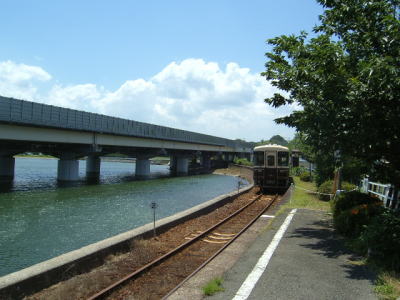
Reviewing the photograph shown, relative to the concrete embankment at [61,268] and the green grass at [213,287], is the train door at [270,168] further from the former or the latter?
the green grass at [213,287]

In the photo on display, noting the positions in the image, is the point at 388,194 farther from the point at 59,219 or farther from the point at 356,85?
the point at 59,219

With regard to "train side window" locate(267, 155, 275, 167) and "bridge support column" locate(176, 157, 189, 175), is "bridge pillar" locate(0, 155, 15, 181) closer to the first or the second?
→ "train side window" locate(267, 155, 275, 167)

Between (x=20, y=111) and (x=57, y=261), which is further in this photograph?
(x=20, y=111)

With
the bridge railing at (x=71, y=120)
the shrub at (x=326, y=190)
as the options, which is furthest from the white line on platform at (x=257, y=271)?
the bridge railing at (x=71, y=120)

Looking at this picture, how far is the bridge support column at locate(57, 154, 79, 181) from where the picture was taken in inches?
1586

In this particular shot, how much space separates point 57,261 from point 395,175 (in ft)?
27.7

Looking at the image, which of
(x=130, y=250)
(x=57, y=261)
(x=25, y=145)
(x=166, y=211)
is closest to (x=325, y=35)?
(x=130, y=250)

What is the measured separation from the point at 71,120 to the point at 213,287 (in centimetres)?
2928

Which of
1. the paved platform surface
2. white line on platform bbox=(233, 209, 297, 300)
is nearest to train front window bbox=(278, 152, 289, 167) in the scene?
white line on platform bbox=(233, 209, 297, 300)

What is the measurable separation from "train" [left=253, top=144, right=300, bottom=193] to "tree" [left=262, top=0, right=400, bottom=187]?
1418 cm

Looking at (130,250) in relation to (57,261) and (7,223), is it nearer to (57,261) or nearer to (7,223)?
(57,261)

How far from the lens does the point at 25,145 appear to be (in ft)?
124

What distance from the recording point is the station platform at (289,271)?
632 cm

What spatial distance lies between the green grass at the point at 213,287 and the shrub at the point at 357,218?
4.94 m
